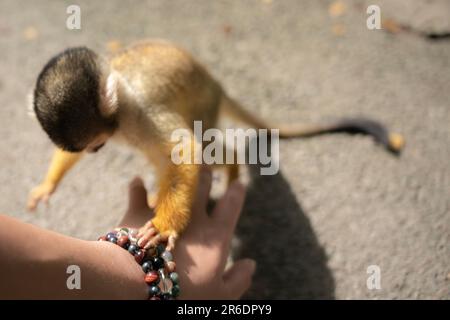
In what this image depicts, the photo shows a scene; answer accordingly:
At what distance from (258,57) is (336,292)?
1.59 m

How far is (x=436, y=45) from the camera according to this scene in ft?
9.82

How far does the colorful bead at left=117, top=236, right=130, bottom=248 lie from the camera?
5.35ft

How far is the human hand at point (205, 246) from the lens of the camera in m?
1.74

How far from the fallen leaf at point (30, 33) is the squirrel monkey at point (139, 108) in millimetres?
1352

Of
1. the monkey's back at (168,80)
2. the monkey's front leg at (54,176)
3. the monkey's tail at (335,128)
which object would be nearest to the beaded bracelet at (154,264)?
the monkey's back at (168,80)

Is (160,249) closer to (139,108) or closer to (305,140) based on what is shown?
(139,108)

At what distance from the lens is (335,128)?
270 cm

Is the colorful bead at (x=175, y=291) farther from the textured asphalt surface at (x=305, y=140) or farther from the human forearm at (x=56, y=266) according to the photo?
the textured asphalt surface at (x=305, y=140)

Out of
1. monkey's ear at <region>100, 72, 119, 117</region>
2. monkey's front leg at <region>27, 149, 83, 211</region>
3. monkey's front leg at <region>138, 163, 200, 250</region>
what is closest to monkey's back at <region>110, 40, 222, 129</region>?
monkey's ear at <region>100, 72, 119, 117</region>

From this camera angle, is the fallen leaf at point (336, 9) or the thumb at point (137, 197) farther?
the fallen leaf at point (336, 9)

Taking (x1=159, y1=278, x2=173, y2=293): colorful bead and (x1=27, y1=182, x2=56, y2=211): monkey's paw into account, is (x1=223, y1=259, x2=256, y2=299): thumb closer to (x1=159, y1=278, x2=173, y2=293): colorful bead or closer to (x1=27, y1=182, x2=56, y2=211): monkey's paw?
(x1=159, y1=278, x2=173, y2=293): colorful bead

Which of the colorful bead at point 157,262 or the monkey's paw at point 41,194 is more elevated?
the monkey's paw at point 41,194

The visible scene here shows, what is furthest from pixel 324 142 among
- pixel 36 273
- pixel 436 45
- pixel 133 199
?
pixel 36 273

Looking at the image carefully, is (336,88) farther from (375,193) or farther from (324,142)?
(375,193)
